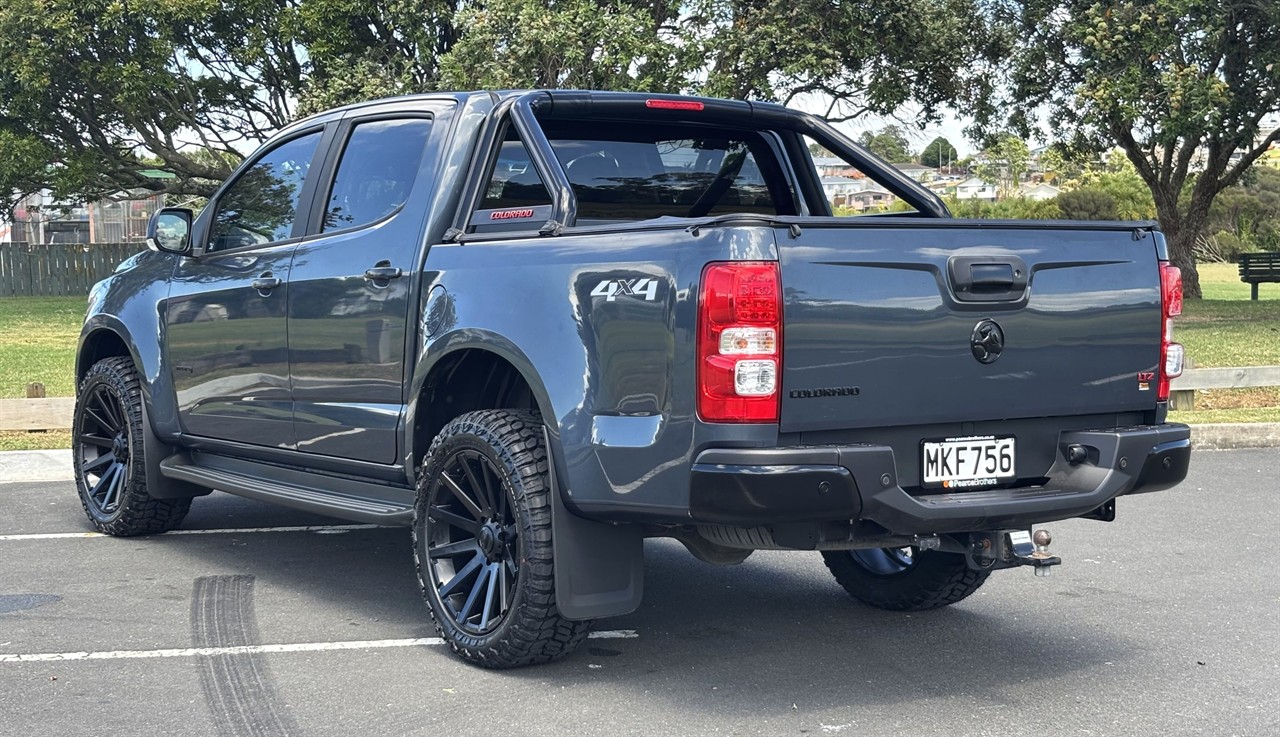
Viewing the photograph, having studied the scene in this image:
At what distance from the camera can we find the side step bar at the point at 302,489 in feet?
17.4

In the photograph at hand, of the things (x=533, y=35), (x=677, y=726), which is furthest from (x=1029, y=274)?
(x=533, y=35)

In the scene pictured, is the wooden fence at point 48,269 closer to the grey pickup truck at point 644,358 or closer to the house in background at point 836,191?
the house in background at point 836,191

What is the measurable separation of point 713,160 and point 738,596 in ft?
5.91

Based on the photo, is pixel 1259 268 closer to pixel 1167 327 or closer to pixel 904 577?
pixel 904 577

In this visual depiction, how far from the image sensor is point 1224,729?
4.21 metres

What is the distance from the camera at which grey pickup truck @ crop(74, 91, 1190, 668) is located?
4078mm

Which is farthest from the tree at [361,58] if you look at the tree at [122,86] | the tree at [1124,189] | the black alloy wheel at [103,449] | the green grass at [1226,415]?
the tree at [1124,189]

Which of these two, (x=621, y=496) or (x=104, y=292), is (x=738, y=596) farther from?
(x=104, y=292)

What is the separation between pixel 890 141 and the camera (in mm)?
28906

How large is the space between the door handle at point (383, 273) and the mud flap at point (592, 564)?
1.03 metres

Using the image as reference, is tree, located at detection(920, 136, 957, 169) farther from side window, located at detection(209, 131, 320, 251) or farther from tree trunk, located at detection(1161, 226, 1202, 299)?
side window, located at detection(209, 131, 320, 251)

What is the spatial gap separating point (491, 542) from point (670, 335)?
43.5 inches

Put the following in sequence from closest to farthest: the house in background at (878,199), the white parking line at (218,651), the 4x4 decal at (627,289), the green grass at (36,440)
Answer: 1. the 4x4 decal at (627,289)
2. the white parking line at (218,651)
3. the house in background at (878,199)
4. the green grass at (36,440)

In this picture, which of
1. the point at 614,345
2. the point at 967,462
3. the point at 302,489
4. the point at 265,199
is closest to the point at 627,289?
the point at 614,345
